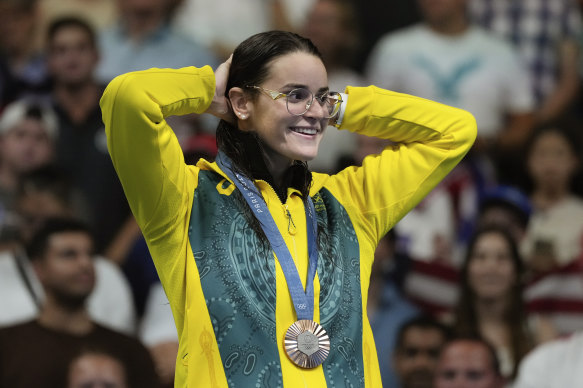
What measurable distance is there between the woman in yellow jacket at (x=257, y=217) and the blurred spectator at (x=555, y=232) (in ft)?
10.3

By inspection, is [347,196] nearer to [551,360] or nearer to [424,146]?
[424,146]

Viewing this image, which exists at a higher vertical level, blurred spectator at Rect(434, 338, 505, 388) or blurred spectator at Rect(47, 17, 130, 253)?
blurred spectator at Rect(47, 17, 130, 253)

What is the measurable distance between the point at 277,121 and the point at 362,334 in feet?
2.24

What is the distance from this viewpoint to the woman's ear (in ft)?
11.3

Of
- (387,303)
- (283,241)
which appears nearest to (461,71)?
(387,303)

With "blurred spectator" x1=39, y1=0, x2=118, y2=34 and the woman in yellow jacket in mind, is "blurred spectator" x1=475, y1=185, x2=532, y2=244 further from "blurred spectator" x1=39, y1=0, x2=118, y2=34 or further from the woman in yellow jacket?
the woman in yellow jacket

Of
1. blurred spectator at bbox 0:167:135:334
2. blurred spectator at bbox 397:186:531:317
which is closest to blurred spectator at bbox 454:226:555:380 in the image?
blurred spectator at bbox 397:186:531:317

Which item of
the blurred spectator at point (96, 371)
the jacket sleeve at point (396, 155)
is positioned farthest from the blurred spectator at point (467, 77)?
the jacket sleeve at point (396, 155)

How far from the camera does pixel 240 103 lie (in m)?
3.48

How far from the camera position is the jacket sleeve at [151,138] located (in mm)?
3152

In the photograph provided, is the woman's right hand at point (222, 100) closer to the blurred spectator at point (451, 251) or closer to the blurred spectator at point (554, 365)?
the blurred spectator at point (554, 365)

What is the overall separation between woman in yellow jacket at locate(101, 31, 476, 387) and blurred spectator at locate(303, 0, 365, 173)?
404 centimetres

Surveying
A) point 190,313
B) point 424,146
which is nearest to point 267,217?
point 190,313

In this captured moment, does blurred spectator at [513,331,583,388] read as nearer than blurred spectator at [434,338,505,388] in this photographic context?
Yes
